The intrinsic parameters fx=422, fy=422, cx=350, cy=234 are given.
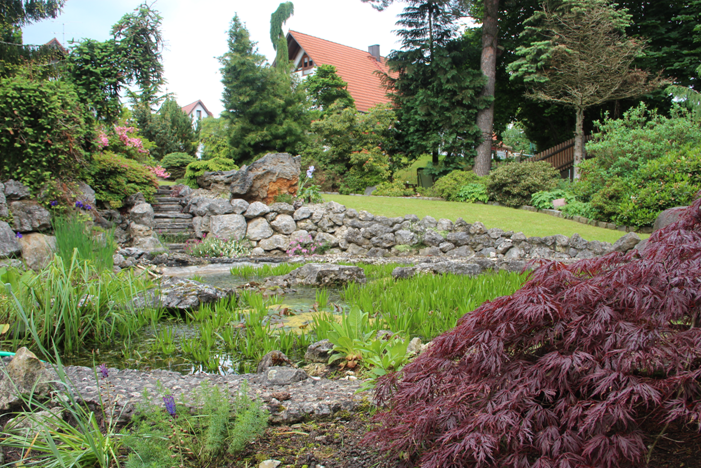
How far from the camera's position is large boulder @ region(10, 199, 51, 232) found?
19.2 ft

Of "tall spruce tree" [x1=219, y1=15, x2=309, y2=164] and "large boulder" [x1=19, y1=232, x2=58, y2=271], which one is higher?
"tall spruce tree" [x1=219, y1=15, x2=309, y2=164]

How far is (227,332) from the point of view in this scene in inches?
121

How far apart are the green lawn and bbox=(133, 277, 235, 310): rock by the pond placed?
5.88 metres

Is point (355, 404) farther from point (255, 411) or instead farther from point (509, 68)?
point (509, 68)

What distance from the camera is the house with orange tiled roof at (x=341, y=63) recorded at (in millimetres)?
24344

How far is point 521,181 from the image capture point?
1185 centimetres

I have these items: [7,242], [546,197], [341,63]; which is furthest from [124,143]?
[341,63]

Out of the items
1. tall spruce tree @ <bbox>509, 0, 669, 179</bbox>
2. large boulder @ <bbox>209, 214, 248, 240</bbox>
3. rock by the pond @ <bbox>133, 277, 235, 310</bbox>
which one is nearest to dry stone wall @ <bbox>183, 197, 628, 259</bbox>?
large boulder @ <bbox>209, 214, 248, 240</bbox>

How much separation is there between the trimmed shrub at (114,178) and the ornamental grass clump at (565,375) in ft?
27.5

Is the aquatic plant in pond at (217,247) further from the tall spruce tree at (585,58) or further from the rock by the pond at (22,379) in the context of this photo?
the tall spruce tree at (585,58)

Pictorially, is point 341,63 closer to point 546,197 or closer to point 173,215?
point 546,197

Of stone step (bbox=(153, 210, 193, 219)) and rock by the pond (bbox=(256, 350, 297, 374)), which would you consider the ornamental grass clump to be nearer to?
rock by the pond (bbox=(256, 350, 297, 374))

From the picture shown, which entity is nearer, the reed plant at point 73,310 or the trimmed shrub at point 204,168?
the reed plant at point 73,310

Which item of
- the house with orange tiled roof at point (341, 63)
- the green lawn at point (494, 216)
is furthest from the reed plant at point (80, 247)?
the house with orange tiled roof at point (341, 63)
